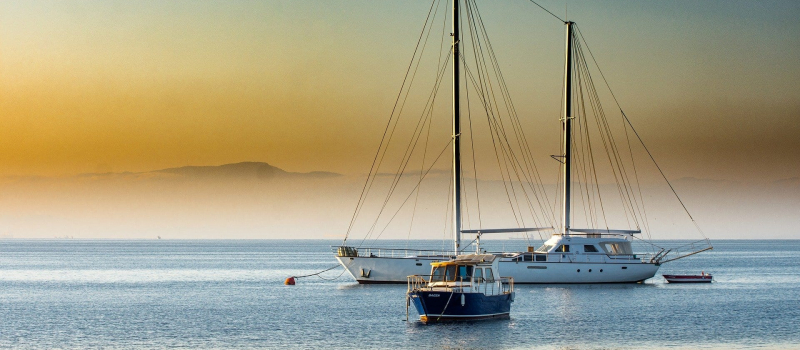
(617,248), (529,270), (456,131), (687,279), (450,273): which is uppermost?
(456,131)

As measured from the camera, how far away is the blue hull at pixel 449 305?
49.8m

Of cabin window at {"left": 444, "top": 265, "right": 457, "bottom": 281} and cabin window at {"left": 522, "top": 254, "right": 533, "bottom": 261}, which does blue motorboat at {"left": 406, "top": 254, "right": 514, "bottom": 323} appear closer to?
cabin window at {"left": 444, "top": 265, "right": 457, "bottom": 281}

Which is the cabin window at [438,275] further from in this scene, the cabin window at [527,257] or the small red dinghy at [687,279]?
the small red dinghy at [687,279]

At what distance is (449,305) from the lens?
163 feet

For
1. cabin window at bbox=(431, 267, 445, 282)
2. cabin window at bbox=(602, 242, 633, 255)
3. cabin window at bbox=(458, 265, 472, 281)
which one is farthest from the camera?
cabin window at bbox=(602, 242, 633, 255)

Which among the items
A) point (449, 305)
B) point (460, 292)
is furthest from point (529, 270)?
point (449, 305)

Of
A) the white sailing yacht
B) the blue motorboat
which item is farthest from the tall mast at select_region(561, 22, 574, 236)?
the blue motorboat

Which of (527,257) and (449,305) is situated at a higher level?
(527,257)

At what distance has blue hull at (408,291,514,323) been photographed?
4978 centimetres

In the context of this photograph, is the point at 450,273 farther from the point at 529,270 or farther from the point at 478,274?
the point at 529,270

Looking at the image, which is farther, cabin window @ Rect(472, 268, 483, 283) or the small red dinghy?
the small red dinghy

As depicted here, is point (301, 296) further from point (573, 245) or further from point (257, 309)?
point (573, 245)

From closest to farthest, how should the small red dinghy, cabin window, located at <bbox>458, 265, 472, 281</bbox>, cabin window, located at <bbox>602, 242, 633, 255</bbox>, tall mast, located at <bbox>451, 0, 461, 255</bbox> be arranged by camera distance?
cabin window, located at <bbox>458, 265, 472, 281</bbox> → tall mast, located at <bbox>451, 0, 461, 255</bbox> → cabin window, located at <bbox>602, 242, 633, 255</bbox> → the small red dinghy

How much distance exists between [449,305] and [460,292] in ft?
3.01
